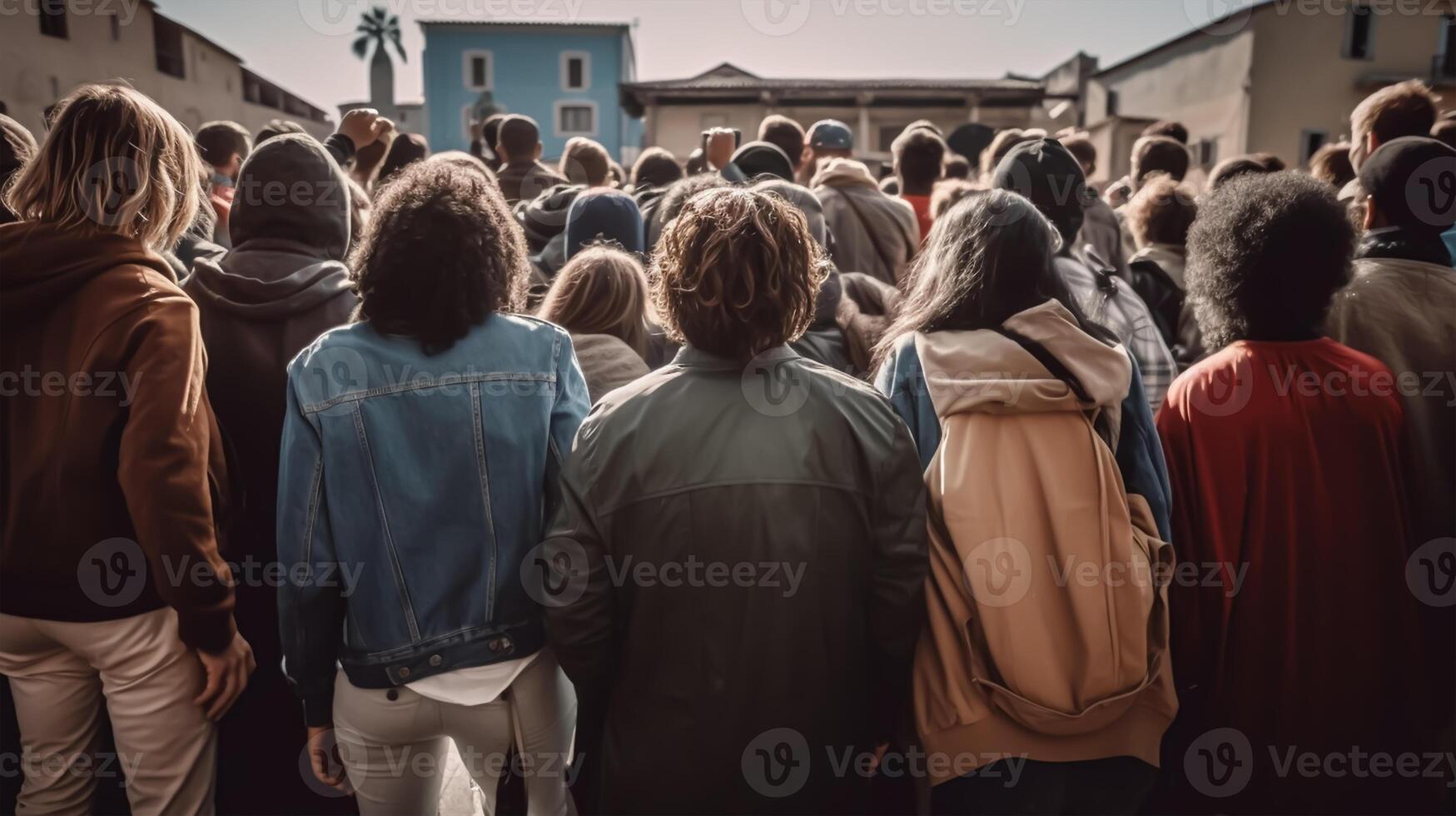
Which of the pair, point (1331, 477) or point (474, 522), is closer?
point (474, 522)

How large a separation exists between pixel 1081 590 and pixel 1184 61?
3067cm

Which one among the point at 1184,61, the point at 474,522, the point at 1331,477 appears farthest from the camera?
the point at 1184,61

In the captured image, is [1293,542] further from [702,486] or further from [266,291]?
[266,291]

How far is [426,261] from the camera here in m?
1.92

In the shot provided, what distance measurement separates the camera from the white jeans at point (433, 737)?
197 centimetres

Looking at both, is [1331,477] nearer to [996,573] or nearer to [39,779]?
[996,573]

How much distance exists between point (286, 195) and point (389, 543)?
42.9 inches

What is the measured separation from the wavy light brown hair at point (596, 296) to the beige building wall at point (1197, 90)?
2470 centimetres

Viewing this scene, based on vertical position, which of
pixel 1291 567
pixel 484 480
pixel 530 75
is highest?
pixel 530 75

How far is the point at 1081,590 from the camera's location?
1858mm

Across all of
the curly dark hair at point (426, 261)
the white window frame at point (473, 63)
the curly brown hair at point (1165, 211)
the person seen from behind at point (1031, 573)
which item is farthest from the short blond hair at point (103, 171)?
the white window frame at point (473, 63)

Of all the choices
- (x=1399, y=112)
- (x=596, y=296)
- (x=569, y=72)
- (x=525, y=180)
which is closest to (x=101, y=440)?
(x=596, y=296)

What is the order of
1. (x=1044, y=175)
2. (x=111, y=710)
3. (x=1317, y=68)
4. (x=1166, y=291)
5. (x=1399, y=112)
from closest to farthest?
1. (x=111, y=710)
2. (x=1044, y=175)
3. (x=1399, y=112)
4. (x=1166, y=291)
5. (x=1317, y=68)

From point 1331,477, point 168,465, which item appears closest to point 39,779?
point 168,465
